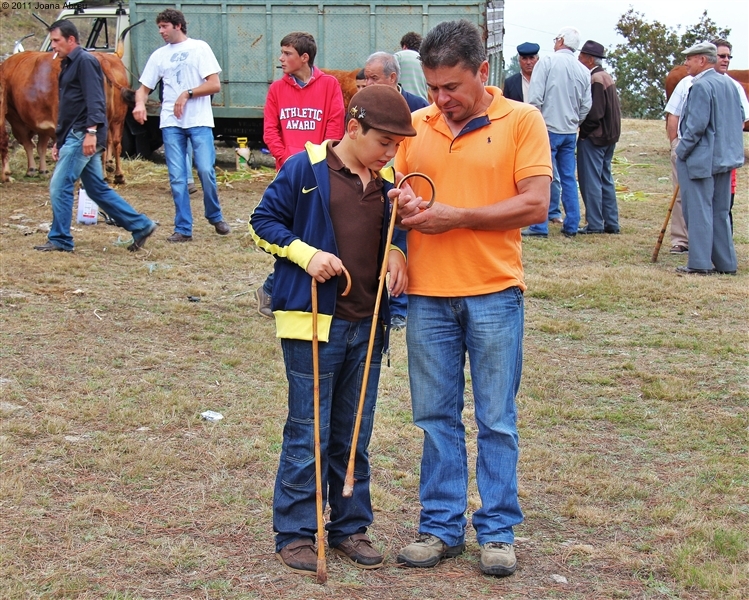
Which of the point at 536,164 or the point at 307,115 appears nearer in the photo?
the point at 536,164

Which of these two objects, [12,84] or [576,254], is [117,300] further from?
[12,84]

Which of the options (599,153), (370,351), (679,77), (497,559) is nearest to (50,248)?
(599,153)

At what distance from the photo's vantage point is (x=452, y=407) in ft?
11.8

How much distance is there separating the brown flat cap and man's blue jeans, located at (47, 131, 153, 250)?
598 centimetres

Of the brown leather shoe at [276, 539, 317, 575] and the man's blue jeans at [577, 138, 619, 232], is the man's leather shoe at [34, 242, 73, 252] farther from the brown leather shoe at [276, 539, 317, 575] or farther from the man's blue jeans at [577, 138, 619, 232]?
the brown leather shoe at [276, 539, 317, 575]

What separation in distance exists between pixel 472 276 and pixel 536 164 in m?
0.47

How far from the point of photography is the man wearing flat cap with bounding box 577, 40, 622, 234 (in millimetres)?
10672

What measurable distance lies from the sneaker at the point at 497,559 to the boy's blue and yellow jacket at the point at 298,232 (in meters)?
1.02

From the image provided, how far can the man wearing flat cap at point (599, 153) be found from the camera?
10672 millimetres

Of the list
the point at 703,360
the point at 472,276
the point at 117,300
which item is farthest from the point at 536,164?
the point at 117,300

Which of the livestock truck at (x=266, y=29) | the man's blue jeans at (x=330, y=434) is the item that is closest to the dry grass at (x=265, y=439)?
the man's blue jeans at (x=330, y=434)

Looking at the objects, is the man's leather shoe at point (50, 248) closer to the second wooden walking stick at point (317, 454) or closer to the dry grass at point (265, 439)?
the dry grass at point (265, 439)

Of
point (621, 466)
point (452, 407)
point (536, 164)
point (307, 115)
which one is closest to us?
point (536, 164)

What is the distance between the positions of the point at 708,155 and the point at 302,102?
3875mm
